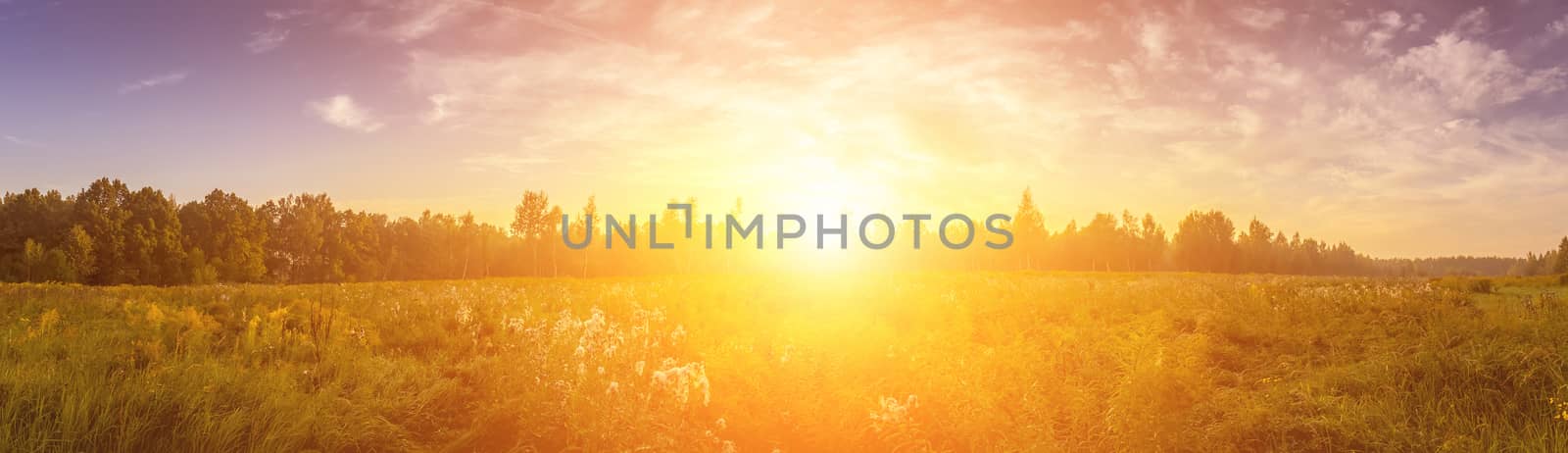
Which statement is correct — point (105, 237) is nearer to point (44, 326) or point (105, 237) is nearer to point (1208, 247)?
point (44, 326)

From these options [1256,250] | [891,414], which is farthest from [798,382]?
[1256,250]

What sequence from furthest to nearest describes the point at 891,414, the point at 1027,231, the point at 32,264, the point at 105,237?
1. the point at 1027,231
2. the point at 105,237
3. the point at 32,264
4. the point at 891,414

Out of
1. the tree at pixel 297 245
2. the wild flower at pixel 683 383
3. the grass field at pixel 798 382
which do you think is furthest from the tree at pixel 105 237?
the wild flower at pixel 683 383

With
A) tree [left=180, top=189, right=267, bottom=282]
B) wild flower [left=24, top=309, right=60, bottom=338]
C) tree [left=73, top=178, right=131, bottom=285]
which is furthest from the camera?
tree [left=180, top=189, right=267, bottom=282]

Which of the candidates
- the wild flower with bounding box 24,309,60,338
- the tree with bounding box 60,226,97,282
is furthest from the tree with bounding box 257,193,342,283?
the wild flower with bounding box 24,309,60,338

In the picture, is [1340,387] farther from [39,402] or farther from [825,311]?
[39,402]

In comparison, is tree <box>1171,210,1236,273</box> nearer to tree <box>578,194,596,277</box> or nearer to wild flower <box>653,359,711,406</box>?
tree <box>578,194,596,277</box>
